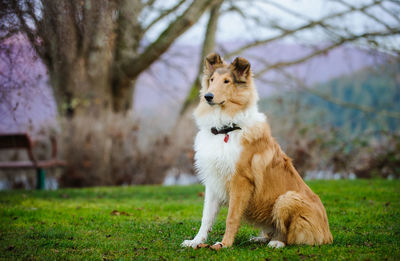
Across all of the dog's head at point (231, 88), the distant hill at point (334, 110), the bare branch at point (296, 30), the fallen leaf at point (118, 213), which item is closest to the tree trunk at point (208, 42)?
the bare branch at point (296, 30)

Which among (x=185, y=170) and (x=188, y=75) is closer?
(x=185, y=170)

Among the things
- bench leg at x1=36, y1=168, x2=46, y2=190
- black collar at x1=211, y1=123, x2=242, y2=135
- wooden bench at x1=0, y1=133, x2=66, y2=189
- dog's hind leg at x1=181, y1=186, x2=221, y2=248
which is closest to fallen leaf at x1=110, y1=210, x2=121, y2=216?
dog's hind leg at x1=181, y1=186, x2=221, y2=248

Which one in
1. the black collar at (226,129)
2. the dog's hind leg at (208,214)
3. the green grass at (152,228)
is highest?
the black collar at (226,129)

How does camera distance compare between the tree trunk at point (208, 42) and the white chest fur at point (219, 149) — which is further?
the tree trunk at point (208, 42)

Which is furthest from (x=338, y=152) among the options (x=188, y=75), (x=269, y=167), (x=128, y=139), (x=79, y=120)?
(x=269, y=167)

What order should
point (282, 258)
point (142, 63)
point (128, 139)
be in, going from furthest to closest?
point (128, 139) < point (142, 63) < point (282, 258)

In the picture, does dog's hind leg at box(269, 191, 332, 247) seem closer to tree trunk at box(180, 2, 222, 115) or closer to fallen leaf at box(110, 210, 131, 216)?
fallen leaf at box(110, 210, 131, 216)

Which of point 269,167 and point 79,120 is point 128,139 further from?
point 269,167

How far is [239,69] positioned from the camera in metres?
4.85

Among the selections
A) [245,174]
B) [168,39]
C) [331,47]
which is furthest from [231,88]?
[331,47]

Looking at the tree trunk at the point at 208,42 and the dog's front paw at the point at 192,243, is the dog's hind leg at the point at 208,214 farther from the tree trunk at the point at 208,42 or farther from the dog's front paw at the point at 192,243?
the tree trunk at the point at 208,42

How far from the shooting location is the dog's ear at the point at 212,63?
498 cm

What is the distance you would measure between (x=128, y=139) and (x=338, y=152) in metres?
7.55

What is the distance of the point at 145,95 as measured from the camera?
18.9 meters
